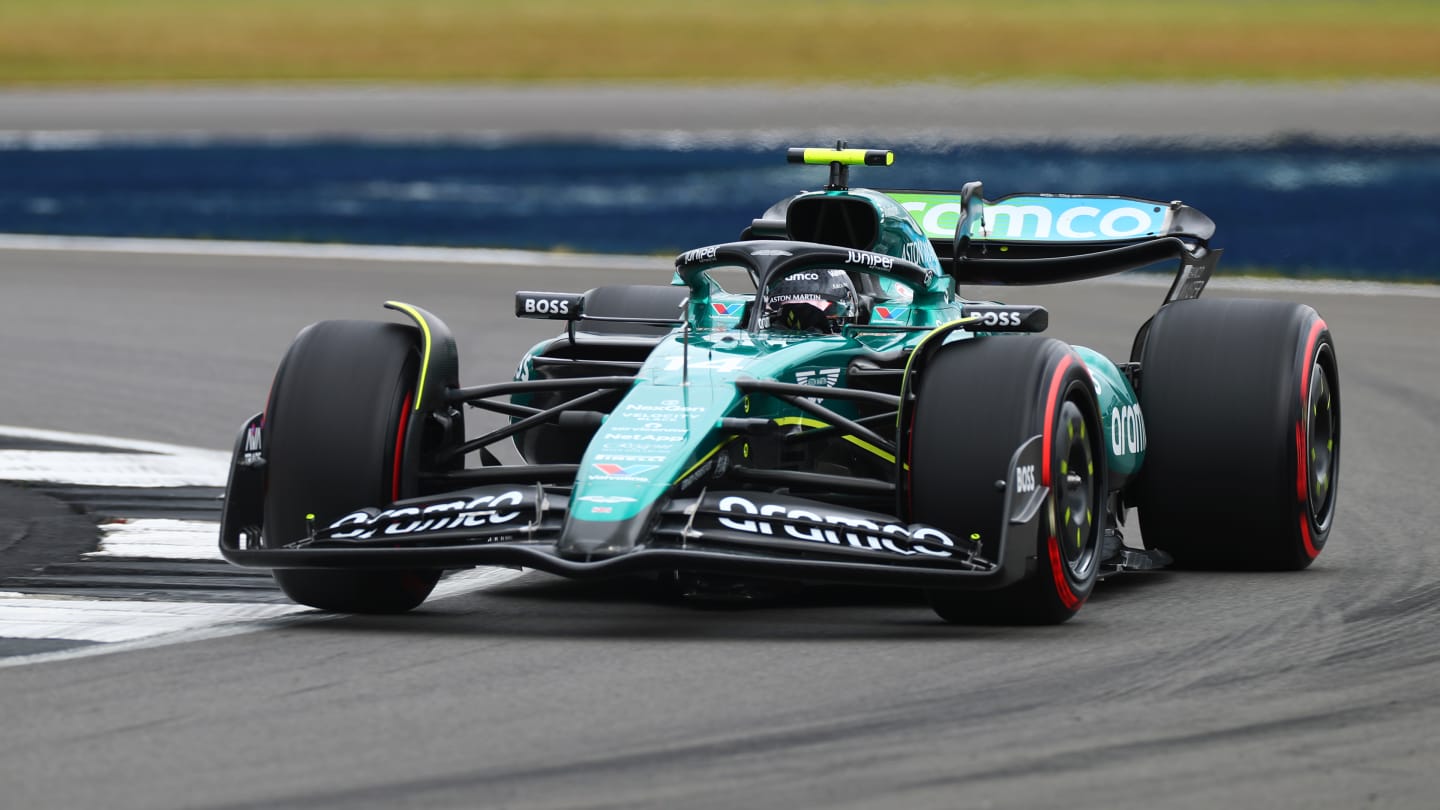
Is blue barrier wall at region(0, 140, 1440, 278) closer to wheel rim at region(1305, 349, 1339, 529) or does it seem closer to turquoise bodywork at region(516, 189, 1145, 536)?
wheel rim at region(1305, 349, 1339, 529)

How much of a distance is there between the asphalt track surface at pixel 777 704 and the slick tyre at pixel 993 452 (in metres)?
0.11

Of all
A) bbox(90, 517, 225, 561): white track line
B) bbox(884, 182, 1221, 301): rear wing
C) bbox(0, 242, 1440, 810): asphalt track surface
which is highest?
bbox(884, 182, 1221, 301): rear wing

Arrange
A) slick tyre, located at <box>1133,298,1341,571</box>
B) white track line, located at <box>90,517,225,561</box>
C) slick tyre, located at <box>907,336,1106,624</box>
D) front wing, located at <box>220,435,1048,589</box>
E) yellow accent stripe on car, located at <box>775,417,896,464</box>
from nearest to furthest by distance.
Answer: front wing, located at <box>220,435,1048,589</box> < slick tyre, located at <box>907,336,1106,624</box> < yellow accent stripe on car, located at <box>775,417,896,464</box> < slick tyre, located at <box>1133,298,1341,571</box> < white track line, located at <box>90,517,225,561</box>

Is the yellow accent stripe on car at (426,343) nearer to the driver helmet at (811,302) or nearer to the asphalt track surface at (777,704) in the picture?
the asphalt track surface at (777,704)

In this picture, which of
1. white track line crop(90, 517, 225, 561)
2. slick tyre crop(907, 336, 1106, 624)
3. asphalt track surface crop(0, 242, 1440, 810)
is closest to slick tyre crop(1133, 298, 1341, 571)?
asphalt track surface crop(0, 242, 1440, 810)

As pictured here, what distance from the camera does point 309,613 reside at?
7.70 meters

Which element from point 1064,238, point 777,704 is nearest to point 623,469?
point 777,704

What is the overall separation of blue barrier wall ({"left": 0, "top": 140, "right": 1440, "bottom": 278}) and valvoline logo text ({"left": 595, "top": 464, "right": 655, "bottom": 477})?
14161 millimetres

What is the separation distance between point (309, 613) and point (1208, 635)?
9.67 ft

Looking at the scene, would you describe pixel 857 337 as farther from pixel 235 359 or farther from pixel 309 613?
pixel 235 359

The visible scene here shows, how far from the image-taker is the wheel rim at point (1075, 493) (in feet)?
23.9

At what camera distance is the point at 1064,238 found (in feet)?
34.0

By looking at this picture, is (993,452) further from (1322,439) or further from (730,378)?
(1322,439)

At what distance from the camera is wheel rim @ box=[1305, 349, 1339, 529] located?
897 cm
